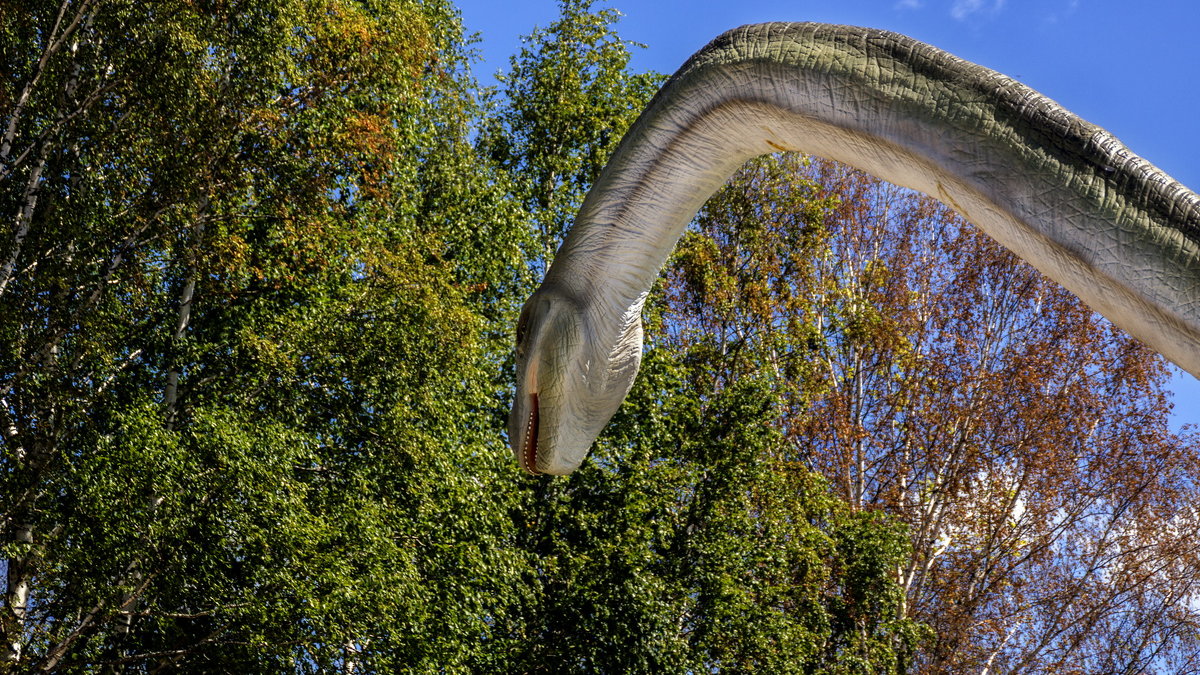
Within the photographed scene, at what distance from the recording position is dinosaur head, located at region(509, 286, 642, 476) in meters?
2.29

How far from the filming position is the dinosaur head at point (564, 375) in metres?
2.29

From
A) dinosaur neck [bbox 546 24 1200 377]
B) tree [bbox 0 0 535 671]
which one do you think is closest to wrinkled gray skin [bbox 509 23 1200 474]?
dinosaur neck [bbox 546 24 1200 377]

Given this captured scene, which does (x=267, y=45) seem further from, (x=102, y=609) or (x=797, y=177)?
(x=797, y=177)

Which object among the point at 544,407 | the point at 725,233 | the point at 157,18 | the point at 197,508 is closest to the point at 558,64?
A: the point at 725,233

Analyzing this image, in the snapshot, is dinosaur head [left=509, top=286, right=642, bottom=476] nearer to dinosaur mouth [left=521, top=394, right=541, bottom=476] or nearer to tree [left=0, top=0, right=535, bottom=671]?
dinosaur mouth [left=521, top=394, right=541, bottom=476]

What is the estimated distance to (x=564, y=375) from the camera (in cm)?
234

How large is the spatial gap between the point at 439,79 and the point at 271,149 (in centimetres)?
474

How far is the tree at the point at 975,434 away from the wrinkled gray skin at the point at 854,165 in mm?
16896

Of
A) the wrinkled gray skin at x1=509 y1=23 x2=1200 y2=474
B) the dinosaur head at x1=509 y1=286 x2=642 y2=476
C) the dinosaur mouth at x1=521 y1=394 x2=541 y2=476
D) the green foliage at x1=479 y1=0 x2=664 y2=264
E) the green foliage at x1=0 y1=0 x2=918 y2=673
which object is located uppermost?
the green foliage at x1=479 y1=0 x2=664 y2=264

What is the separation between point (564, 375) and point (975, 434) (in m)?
19.2

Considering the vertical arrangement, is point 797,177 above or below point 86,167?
above

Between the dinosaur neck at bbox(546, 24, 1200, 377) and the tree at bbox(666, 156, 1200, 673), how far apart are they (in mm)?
17036

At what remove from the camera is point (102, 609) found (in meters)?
12.2

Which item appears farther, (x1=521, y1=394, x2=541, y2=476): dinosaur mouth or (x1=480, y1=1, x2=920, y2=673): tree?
(x1=480, y1=1, x2=920, y2=673): tree
